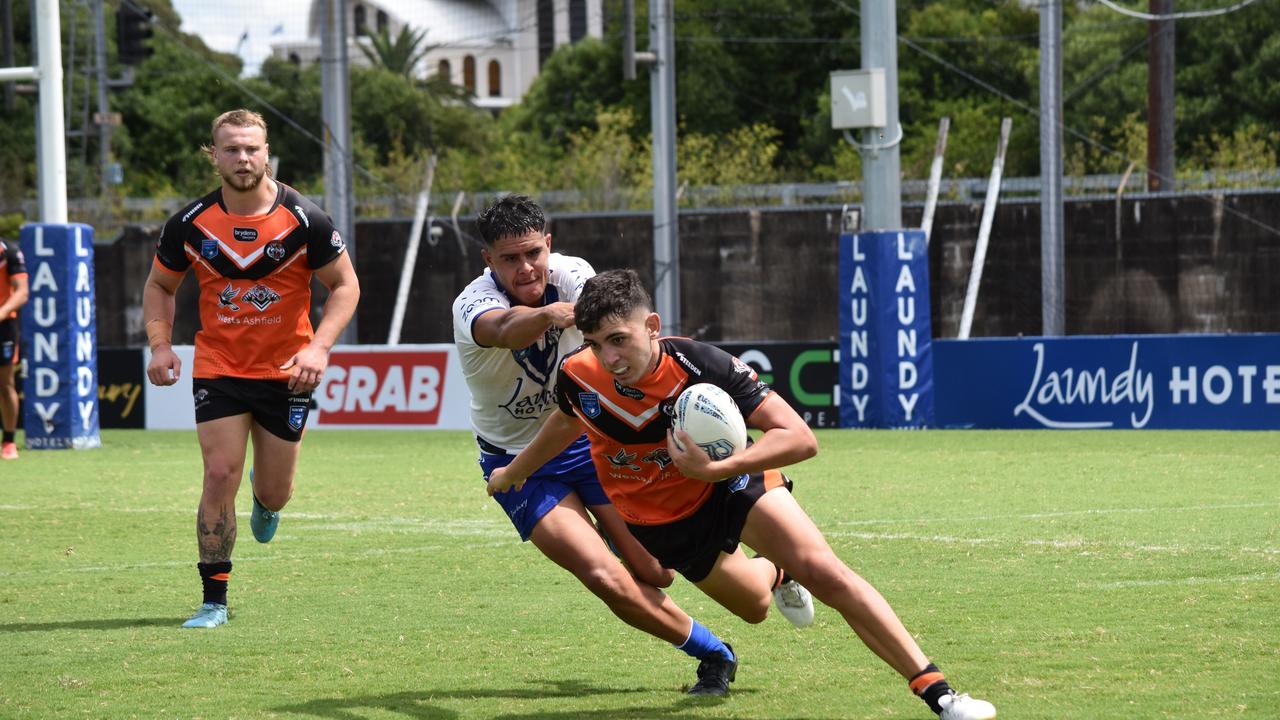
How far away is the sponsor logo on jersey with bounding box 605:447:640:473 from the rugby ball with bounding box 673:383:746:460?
1.82ft

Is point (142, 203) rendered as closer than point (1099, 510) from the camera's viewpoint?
No

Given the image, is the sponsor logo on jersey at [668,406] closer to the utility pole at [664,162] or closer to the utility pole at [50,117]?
the utility pole at [50,117]

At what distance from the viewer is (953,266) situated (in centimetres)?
2720

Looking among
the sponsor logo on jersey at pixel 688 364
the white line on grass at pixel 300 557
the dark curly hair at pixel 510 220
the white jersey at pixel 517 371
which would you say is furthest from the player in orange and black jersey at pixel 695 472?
the white line on grass at pixel 300 557

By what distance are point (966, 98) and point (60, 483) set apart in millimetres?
41391

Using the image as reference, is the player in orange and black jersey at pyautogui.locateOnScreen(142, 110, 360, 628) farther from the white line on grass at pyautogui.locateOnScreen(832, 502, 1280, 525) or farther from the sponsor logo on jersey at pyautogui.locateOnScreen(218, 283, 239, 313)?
the white line on grass at pyautogui.locateOnScreen(832, 502, 1280, 525)

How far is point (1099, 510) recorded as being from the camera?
10.9 metres

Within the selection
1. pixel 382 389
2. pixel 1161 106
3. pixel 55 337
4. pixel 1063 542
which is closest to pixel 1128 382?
pixel 382 389

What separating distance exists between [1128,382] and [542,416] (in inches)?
452

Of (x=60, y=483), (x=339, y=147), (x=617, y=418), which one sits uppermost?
(x=339, y=147)

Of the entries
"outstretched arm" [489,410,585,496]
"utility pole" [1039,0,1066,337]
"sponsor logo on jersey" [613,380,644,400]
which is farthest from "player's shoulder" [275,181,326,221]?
"utility pole" [1039,0,1066,337]

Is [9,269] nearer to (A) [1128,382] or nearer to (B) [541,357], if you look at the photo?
(A) [1128,382]

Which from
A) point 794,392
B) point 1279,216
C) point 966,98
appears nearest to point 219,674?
point 794,392

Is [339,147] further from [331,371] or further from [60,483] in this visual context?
[60,483]
